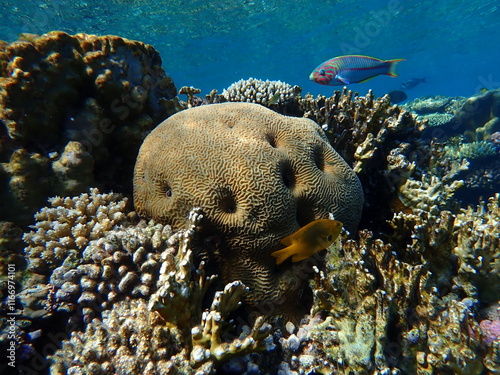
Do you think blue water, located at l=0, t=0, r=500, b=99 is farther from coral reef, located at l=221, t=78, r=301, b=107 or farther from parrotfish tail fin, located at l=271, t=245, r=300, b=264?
parrotfish tail fin, located at l=271, t=245, r=300, b=264

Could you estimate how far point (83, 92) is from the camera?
334cm

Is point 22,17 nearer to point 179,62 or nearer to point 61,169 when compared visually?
point 179,62

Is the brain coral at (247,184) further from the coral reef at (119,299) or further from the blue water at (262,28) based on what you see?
the blue water at (262,28)

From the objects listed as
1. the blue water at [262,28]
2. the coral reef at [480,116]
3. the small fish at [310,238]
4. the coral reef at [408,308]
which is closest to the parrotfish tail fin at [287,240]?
the small fish at [310,238]

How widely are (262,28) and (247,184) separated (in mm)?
34215

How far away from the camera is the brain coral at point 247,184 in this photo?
2615mm

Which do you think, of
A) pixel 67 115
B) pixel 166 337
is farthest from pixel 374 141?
pixel 67 115

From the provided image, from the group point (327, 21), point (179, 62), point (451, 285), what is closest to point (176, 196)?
point (451, 285)

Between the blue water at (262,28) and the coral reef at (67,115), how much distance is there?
72.7 feet

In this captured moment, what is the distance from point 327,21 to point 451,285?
3635 centimetres

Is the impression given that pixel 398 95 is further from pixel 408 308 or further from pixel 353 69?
pixel 408 308

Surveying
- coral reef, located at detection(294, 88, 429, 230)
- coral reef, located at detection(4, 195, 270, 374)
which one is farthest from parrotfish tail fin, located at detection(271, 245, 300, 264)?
coral reef, located at detection(294, 88, 429, 230)

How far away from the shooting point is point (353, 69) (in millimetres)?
4945

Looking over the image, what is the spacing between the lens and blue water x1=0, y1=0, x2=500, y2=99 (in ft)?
70.6
